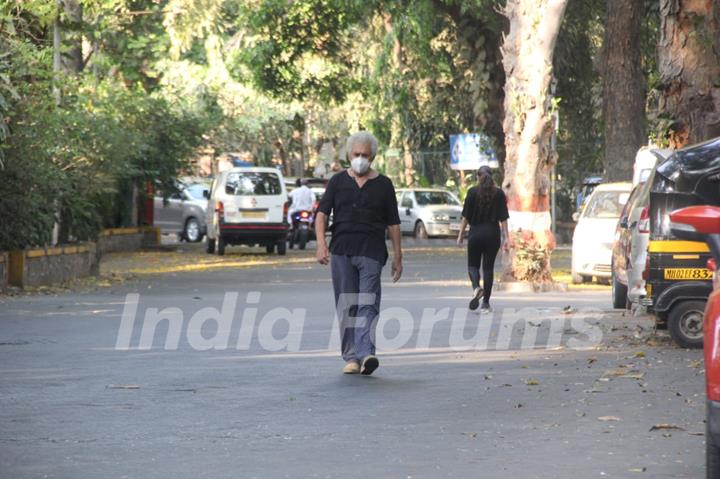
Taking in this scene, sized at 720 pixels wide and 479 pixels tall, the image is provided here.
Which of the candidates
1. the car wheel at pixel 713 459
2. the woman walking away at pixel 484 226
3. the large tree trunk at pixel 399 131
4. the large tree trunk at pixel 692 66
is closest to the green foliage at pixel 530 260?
the woman walking away at pixel 484 226

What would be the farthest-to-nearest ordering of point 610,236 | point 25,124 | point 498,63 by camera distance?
point 498,63 → point 610,236 → point 25,124

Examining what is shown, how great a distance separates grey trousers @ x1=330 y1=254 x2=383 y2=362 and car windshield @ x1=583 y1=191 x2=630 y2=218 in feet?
46.5

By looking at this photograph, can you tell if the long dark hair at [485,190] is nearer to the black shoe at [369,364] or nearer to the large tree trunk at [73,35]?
the black shoe at [369,364]

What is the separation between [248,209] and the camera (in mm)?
37219

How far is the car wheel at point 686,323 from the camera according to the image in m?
15.0

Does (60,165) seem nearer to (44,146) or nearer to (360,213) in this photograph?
(44,146)

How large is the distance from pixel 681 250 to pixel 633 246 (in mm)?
2321

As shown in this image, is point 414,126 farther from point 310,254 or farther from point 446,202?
point 310,254

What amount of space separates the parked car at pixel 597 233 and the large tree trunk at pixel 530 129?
0.80m

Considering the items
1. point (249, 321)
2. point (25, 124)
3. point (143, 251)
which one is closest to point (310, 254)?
point (143, 251)

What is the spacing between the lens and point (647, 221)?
1659 cm

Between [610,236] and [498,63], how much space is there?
1377cm

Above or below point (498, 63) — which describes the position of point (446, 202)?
below

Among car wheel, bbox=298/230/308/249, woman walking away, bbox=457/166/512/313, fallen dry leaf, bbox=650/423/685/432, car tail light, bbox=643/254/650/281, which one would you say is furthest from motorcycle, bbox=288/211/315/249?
fallen dry leaf, bbox=650/423/685/432
